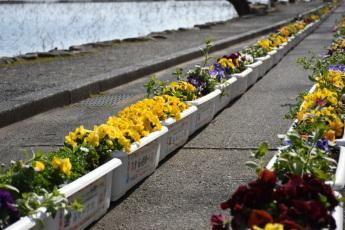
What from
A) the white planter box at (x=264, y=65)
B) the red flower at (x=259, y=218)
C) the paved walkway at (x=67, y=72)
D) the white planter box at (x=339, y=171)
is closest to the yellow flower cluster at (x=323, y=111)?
the white planter box at (x=339, y=171)

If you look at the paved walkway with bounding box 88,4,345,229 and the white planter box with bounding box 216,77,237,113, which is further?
the white planter box with bounding box 216,77,237,113

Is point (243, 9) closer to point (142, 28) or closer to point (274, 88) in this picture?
point (142, 28)

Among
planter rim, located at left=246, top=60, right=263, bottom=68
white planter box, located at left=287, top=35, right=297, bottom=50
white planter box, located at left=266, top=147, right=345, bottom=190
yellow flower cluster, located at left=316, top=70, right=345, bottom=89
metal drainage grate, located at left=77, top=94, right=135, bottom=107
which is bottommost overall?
white planter box, located at left=287, top=35, right=297, bottom=50

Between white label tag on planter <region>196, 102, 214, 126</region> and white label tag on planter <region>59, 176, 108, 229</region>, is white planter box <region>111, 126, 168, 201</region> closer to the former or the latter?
white label tag on planter <region>59, 176, 108, 229</region>

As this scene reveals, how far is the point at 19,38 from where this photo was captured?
19.3m

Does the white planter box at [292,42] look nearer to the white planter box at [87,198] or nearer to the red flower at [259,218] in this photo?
the white planter box at [87,198]

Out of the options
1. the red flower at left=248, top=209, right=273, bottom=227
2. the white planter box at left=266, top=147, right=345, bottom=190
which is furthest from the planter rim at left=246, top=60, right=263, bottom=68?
the red flower at left=248, top=209, right=273, bottom=227

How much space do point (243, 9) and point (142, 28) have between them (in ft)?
27.5

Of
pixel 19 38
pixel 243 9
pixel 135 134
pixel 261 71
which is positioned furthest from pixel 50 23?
pixel 135 134

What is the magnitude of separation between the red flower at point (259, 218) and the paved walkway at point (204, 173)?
1394 millimetres

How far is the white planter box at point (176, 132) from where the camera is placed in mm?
5810

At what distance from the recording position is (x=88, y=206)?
13.9 feet

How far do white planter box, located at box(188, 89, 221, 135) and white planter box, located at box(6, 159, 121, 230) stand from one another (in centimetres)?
223

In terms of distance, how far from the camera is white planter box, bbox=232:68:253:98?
8875 millimetres
